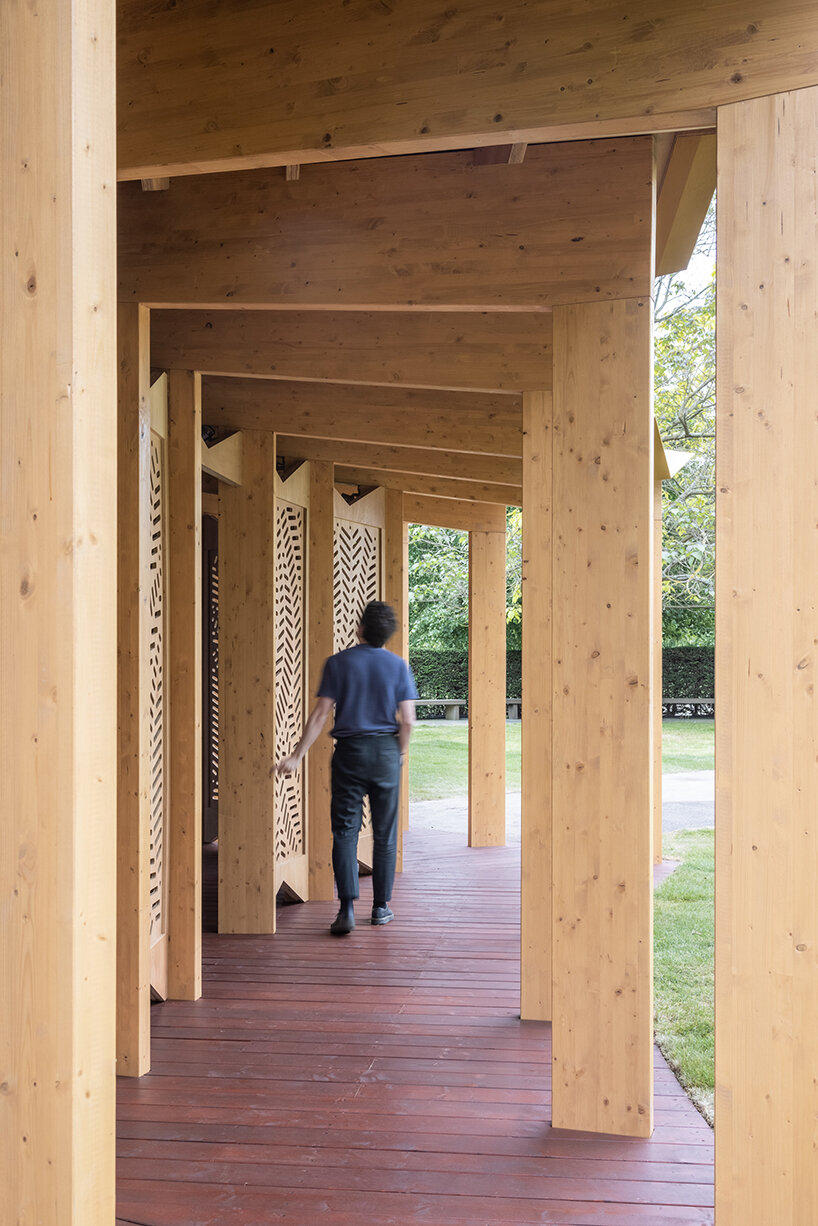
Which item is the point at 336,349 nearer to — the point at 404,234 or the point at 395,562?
the point at 404,234

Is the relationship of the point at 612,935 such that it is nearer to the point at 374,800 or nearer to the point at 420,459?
the point at 374,800

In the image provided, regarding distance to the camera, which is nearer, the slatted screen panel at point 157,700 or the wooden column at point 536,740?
the wooden column at point 536,740

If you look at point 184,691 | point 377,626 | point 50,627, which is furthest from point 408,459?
point 50,627

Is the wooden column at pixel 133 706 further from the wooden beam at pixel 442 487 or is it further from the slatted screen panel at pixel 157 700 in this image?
the wooden beam at pixel 442 487

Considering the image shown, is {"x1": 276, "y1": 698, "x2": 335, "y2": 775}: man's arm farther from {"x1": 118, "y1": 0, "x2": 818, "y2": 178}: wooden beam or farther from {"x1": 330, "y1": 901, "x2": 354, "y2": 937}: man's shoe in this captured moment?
{"x1": 118, "y1": 0, "x2": 818, "y2": 178}: wooden beam

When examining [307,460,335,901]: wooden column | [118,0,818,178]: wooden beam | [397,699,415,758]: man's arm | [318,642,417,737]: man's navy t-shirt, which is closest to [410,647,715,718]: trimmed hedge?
[307,460,335,901]: wooden column

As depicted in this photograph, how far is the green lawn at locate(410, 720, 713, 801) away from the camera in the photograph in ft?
49.8

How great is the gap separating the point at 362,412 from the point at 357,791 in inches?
87.9

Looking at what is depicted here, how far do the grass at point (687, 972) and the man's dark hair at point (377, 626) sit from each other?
7.71ft

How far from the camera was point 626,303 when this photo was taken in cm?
375

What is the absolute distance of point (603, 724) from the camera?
3.72 m

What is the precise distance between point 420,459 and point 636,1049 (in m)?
4.87

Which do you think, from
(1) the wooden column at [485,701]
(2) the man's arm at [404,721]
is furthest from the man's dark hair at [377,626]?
(1) the wooden column at [485,701]

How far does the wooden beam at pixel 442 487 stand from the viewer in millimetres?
8578
